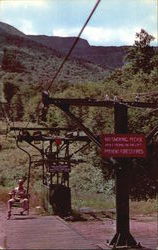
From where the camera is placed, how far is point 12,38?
193000mm

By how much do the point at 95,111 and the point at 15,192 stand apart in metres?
18.4

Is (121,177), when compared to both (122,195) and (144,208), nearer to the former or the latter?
(122,195)

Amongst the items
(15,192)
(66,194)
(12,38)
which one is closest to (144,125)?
(66,194)

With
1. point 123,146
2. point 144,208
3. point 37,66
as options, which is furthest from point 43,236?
point 37,66

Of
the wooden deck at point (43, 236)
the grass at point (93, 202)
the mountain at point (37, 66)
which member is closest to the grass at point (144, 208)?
the grass at point (93, 202)

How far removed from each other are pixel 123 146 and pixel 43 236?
312 cm

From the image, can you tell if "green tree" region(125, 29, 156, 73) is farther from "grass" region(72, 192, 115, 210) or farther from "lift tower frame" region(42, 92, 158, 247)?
"lift tower frame" region(42, 92, 158, 247)

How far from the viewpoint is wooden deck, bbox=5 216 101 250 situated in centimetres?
1142

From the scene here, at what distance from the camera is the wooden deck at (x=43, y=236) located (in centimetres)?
1142

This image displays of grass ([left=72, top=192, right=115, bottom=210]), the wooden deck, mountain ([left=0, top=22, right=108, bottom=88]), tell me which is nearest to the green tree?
grass ([left=72, top=192, right=115, bottom=210])

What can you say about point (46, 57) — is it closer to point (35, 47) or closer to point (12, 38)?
point (35, 47)

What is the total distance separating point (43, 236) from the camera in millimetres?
12852

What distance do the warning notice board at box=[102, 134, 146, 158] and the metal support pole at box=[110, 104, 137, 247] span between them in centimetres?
81

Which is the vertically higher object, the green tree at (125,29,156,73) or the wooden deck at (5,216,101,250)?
the green tree at (125,29,156,73)
